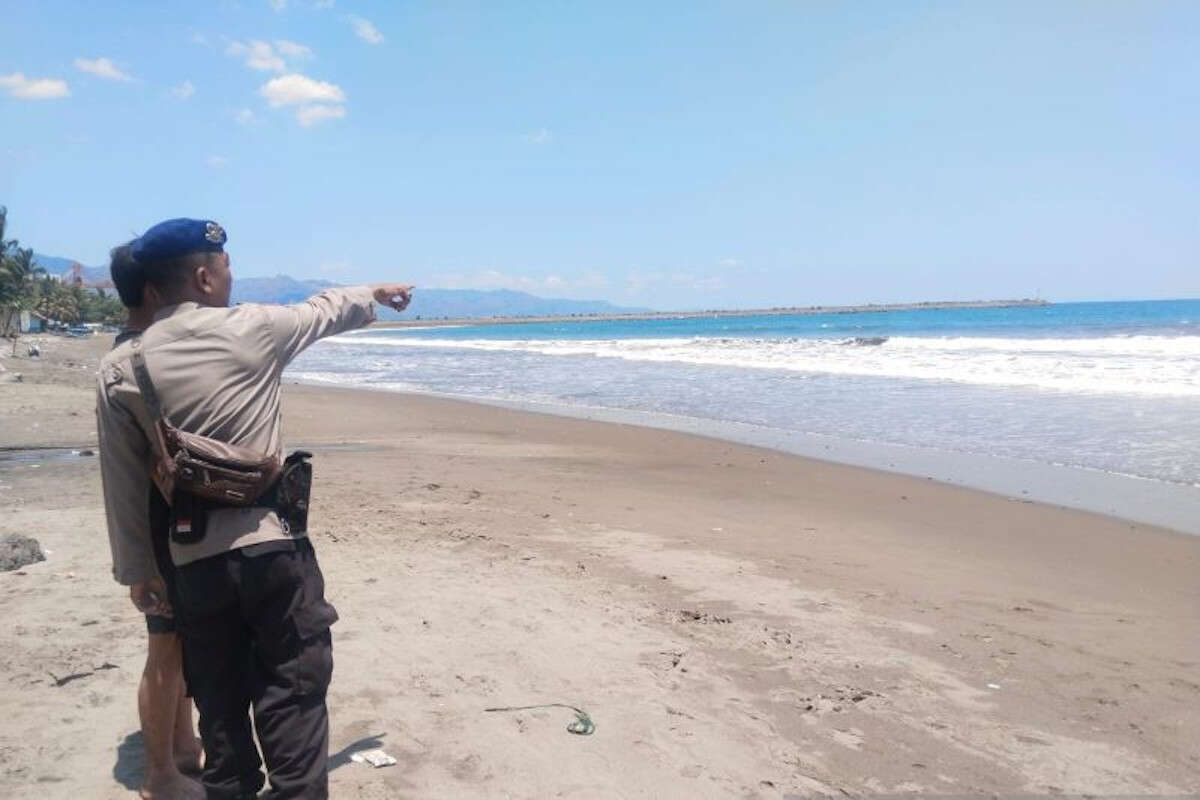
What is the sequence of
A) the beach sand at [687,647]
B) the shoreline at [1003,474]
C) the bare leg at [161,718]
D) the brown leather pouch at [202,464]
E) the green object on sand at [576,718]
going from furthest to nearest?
the shoreline at [1003,474] < the green object on sand at [576,718] < the beach sand at [687,647] < the bare leg at [161,718] < the brown leather pouch at [202,464]

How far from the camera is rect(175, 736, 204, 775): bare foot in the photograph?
2.97m

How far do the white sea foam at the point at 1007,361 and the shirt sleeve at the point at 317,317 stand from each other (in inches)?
706

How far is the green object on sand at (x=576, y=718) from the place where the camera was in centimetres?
339

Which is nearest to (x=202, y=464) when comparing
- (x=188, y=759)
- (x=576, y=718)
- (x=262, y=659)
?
(x=262, y=659)

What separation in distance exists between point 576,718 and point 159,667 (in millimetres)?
1469

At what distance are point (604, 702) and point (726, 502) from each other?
5.22 m

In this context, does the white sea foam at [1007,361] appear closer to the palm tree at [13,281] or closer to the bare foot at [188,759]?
the bare foot at [188,759]

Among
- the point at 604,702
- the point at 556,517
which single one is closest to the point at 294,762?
the point at 604,702

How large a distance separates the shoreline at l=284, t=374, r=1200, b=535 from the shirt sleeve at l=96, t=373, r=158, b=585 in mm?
7789

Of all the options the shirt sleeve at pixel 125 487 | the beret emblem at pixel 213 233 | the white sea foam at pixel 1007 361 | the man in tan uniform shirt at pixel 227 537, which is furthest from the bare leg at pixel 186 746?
the white sea foam at pixel 1007 361

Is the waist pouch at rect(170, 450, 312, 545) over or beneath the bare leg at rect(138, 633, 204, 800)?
over

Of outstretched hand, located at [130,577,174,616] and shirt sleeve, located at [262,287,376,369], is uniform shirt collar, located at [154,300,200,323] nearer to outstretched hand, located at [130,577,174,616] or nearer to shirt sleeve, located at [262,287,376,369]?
shirt sleeve, located at [262,287,376,369]

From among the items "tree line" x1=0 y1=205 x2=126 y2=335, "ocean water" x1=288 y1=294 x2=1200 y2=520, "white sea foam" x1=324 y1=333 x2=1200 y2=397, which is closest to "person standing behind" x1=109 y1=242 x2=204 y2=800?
"ocean water" x1=288 y1=294 x2=1200 y2=520

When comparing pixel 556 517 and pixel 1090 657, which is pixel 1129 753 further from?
pixel 556 517
